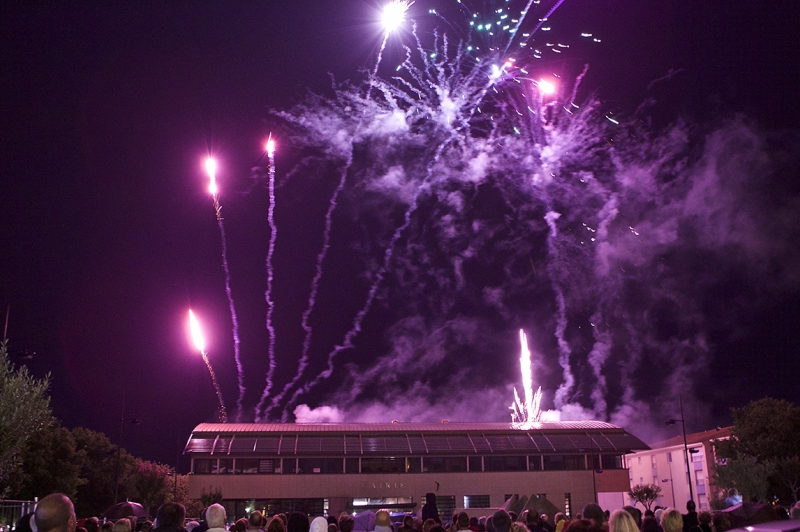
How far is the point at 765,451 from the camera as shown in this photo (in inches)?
2074

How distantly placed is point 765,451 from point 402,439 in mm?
28506

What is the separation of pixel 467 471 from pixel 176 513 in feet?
158

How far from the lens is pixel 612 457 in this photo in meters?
54.9

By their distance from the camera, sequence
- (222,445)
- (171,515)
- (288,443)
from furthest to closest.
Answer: (288,443)
(222,445)
(171,515)

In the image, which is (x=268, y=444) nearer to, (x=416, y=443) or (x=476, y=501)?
(x=416, y=443)

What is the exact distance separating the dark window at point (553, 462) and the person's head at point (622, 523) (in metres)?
50.1

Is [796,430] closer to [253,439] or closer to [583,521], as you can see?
[253,439]

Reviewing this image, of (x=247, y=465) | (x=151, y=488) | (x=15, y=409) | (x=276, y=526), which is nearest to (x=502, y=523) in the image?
(x=276, y=526)

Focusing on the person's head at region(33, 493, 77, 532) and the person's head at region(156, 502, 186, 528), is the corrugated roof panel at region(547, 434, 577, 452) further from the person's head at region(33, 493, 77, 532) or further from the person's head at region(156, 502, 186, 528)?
the person's head at region(33, 493, 77, 532)

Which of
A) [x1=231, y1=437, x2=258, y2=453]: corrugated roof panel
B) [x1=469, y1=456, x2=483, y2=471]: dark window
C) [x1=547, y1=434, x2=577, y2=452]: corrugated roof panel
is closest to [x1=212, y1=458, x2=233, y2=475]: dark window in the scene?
[x1=231, y1=437, x2=258, y2=453]: corrugated roof panel

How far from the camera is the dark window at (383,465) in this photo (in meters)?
52.1

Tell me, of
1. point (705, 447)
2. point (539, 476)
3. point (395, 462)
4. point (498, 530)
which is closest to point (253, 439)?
point (395, 462)

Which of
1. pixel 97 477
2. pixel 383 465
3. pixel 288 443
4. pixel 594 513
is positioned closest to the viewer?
pixel 594 513

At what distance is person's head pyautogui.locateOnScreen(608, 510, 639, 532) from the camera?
241 inches
